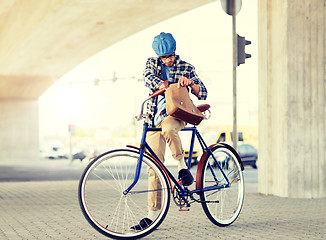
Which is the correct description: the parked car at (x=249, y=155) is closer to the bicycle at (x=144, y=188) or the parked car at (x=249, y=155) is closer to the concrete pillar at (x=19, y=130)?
the concrete pillar at (x=19, y=130)

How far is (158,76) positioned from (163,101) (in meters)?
0.24

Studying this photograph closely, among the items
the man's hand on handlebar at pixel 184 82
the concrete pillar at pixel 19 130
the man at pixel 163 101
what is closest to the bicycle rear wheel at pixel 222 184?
the man at pixel 163 101

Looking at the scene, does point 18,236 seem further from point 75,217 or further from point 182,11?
point 182,11

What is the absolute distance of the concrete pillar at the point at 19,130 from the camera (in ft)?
118

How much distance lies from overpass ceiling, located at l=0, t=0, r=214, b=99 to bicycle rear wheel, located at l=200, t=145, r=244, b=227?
419 inches

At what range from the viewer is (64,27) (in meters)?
19.9

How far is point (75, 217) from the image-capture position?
707 centimetres

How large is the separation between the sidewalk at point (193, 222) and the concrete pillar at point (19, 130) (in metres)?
27.3

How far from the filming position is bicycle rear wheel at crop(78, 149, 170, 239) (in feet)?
17.0

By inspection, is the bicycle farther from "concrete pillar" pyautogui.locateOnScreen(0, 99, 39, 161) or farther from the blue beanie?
"concrete pillar" pyautogui.locateOnScreen(0, 99, 39, 161)

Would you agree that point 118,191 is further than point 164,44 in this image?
No

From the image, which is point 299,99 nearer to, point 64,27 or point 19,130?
point 64,27

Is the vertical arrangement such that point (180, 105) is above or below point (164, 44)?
below

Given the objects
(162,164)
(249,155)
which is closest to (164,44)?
(162,164)
